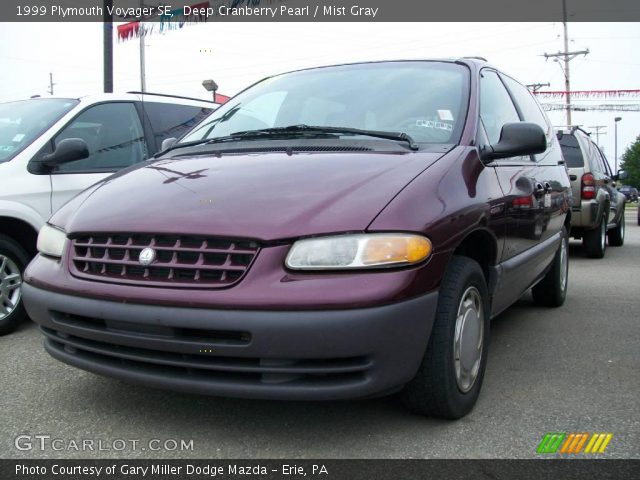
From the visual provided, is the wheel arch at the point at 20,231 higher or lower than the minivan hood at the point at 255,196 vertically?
lower

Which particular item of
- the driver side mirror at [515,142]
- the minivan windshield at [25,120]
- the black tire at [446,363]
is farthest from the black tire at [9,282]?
the driver side mirror at [515,142]

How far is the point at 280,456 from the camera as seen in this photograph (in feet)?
7.70

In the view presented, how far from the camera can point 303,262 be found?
2217 millimetres

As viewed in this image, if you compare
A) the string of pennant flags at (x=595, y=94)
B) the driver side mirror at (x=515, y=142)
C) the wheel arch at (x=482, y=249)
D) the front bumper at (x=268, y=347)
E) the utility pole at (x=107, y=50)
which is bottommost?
the front bumper at (x=268, y=347)

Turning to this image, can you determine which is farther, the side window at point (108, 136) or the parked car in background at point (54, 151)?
the side window at point (108, 136)

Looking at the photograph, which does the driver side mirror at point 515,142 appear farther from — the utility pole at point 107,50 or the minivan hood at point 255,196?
the utility pole at point 107,50

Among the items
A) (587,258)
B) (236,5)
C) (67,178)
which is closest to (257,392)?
(67,178)

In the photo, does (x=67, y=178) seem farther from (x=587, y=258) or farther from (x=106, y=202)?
(x=587, y=258)

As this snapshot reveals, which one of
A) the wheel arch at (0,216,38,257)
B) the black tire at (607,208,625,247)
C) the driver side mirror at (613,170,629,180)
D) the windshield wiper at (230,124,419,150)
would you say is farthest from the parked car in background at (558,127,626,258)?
the wheel arch at (0,216,38,257)

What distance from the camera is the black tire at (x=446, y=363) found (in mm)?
2426

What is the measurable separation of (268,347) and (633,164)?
94109 millimetres

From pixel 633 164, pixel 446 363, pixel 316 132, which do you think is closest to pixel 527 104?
pixel 316 132

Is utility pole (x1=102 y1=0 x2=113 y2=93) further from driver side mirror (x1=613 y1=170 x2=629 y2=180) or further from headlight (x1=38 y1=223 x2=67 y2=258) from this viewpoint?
headlight (x1=38 y1=223 x2=67 y2=258)

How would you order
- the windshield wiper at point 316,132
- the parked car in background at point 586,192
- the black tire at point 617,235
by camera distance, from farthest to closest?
1. the black tire at point 617,235
2. the parked car in background at point 586,192
3. the windshield wiper at point 316,132
